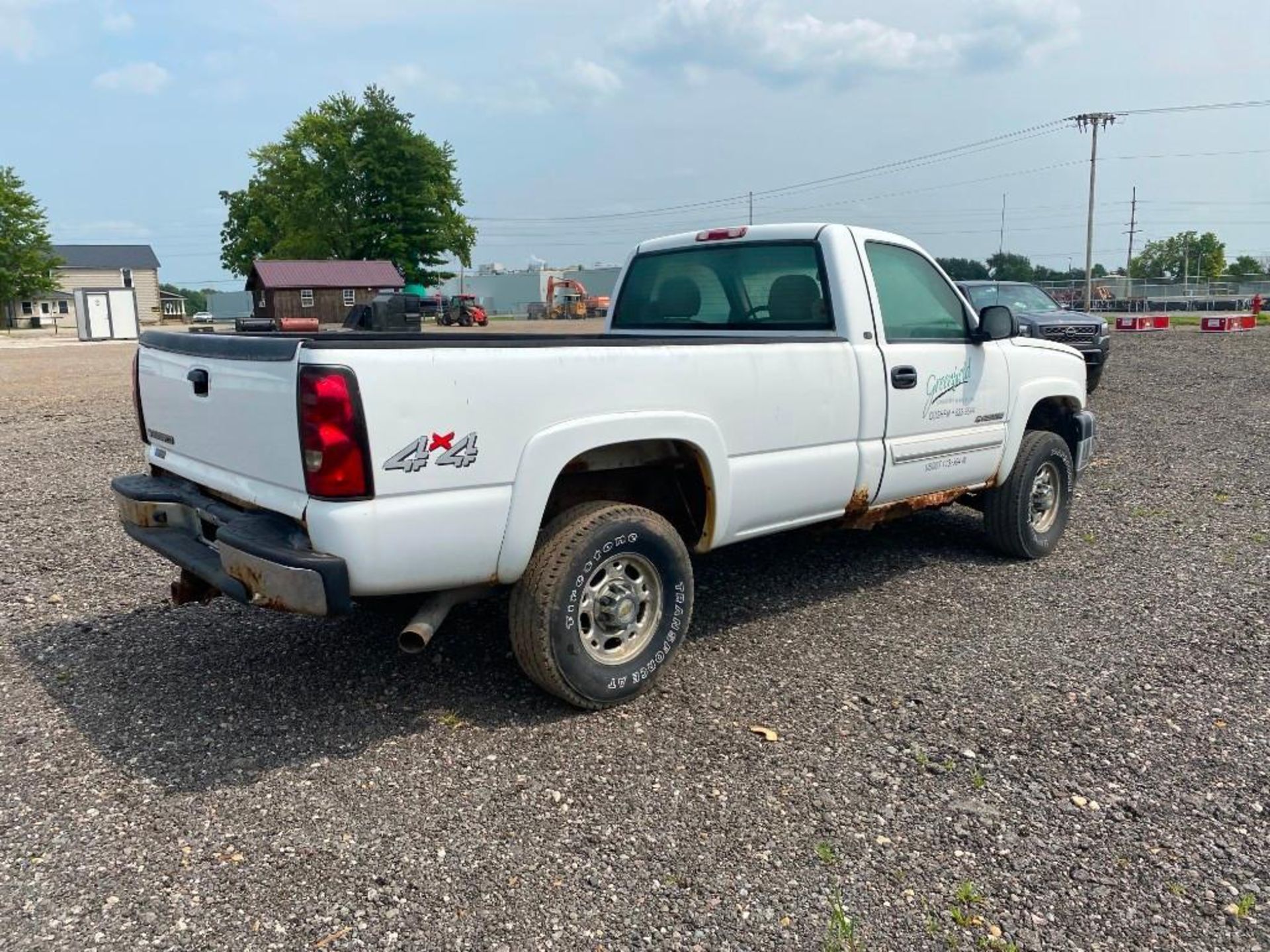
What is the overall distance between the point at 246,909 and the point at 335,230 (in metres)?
72.7

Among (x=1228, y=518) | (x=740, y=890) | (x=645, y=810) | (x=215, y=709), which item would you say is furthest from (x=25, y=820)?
(x=1228, y=518)

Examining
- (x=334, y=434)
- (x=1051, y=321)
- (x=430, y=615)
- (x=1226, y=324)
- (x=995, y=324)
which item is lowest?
(x=430, y=615)

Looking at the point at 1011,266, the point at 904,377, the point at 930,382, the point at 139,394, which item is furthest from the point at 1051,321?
the point at 1011,266

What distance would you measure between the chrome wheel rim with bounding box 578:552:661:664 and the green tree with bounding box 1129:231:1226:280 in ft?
325

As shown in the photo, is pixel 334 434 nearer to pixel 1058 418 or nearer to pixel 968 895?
pixel 968 895

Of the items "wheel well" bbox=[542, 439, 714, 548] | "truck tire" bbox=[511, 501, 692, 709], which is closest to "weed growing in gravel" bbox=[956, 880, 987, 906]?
"truck tire" bbox=[511, 501, 692, 709]

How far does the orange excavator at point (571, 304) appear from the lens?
233 feet

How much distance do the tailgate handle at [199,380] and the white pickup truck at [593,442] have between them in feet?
0.05

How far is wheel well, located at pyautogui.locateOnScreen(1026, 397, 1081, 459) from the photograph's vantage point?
6.59 metres

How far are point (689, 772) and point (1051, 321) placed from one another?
13113 mm

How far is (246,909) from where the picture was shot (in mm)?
2816

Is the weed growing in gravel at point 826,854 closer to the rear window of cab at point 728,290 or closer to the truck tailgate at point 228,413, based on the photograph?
the truck tailgate at point 228,413

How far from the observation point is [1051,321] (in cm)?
1483

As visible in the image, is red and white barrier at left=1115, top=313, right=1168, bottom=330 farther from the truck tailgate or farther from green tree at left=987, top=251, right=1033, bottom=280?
the truck tailgate
